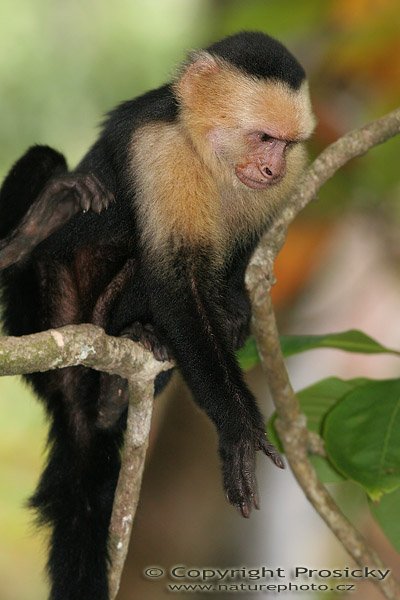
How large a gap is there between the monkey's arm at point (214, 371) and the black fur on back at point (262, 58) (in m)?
0.73

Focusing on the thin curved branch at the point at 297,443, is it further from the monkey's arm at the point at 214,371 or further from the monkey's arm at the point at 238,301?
the monkey's arm at the point at 238,301

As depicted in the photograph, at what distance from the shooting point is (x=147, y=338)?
9.90 ft

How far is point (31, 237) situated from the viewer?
2904 mm

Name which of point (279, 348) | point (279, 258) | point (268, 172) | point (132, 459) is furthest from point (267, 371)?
point (279, 258)

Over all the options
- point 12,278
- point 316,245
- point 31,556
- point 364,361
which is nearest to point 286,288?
point 316,245

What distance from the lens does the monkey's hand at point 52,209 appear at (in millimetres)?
2900

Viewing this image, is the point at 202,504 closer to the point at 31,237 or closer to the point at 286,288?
the point at 286,288

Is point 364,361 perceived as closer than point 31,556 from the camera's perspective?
Yes

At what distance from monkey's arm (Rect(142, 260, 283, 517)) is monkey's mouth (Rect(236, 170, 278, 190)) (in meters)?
0.38

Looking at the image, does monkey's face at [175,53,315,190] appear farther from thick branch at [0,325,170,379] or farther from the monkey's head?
thick branch at [0,325,170,379]

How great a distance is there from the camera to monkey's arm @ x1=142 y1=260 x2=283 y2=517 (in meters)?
2.69

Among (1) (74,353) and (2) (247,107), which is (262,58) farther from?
(1) (74,353)

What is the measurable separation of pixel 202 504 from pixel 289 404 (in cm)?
126

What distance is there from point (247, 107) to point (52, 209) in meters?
0.76
